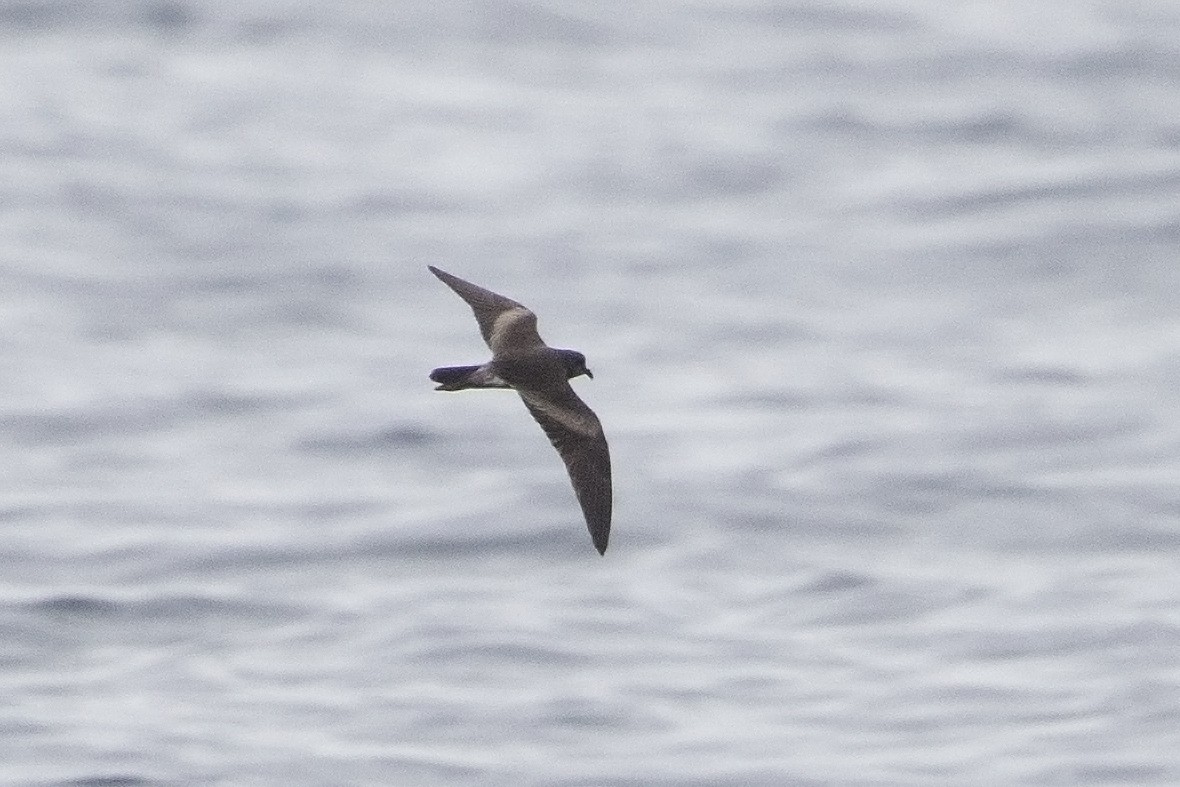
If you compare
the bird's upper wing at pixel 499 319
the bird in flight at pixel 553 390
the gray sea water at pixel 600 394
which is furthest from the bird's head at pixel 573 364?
the gray sea water at pixel 600 394

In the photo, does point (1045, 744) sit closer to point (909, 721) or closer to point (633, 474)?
point (909, 721)

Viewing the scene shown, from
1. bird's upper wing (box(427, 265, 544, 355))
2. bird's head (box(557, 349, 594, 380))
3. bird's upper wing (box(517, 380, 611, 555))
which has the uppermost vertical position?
bird's upper wing (box(427, 265, 544, 355))

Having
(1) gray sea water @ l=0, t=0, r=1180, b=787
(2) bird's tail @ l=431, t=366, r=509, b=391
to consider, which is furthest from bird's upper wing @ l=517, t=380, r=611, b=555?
(1) gray sea water @ l=0, t=0, r=1180, b=787

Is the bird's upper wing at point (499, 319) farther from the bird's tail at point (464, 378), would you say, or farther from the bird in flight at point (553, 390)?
the bird's tail at point (464, 378)

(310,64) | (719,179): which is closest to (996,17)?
(719,179)

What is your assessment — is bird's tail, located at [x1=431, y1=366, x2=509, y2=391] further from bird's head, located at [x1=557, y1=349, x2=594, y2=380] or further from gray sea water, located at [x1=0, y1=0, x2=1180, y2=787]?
gray sea water, located at [x1=0, y1=0, x2=1180, y2=787]

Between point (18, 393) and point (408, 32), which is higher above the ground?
point (408, 32)

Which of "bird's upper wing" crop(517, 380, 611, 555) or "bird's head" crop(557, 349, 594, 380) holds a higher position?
"bird's head" crop(557, 349, 594, 380)
